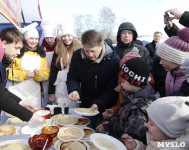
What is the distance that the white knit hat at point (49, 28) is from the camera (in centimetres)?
306

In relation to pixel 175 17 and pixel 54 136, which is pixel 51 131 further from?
pixel 175 17

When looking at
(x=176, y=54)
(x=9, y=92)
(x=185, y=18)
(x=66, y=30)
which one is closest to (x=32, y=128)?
(x=9, y=92)

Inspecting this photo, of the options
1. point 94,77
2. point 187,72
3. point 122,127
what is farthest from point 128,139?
point 94,77

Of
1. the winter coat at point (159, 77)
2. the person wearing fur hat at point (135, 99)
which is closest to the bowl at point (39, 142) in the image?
the person wearing fur hat at point (135, 99)

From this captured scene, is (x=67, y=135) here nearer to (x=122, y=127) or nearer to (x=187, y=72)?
(x=122, y=127)

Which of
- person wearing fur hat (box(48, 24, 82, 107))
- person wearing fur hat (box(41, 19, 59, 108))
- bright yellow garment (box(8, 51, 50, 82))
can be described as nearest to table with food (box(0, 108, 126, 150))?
person wearing fur hat (box(48, 24, 82, 107))

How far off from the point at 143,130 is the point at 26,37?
8.30 feet

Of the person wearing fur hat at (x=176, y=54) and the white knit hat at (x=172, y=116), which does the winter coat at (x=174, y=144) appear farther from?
the person wearing fur hat at (x=176, y=54)

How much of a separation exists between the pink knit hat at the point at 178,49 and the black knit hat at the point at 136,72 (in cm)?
39

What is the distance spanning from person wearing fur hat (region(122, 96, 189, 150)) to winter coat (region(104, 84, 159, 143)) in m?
0.19

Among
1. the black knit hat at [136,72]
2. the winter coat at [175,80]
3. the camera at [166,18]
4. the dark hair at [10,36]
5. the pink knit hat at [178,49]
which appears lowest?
the winter coat at [175,80]

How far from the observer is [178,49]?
4.93 ft

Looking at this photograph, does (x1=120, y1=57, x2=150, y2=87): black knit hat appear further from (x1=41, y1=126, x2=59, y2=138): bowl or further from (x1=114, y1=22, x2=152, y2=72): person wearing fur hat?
(x1=114, y1=22, x2=152, y2=72): person wearing fur hat

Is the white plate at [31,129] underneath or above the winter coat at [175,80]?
underneath
